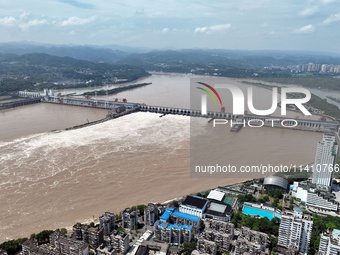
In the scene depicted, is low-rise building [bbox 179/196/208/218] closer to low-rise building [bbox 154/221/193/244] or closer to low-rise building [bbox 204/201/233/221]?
low-rise building [bbox 204/201/233/221]

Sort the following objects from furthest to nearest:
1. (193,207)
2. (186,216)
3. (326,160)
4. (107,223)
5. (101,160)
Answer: (101,160)
(326,160)
(193,207)
(186,216)
(107,223)

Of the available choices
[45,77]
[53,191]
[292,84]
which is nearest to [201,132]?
[53,191]

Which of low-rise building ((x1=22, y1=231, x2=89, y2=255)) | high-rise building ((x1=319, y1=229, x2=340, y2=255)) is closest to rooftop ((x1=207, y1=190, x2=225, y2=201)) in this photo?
high-rise building ((x1=319, y1=229, x2=340, y2=255))

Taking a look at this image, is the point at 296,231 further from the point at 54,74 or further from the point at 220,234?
the point at 54,74

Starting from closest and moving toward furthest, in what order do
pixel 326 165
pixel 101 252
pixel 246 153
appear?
pixel 101 252 < pixel 326 165 < pixel 246 153

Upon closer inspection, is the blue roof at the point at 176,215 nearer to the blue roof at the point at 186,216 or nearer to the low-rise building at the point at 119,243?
the blue roof at the point at 186,216

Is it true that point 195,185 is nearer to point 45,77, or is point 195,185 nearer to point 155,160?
point 155,160

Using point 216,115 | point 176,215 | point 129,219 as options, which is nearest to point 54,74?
point 216,115
